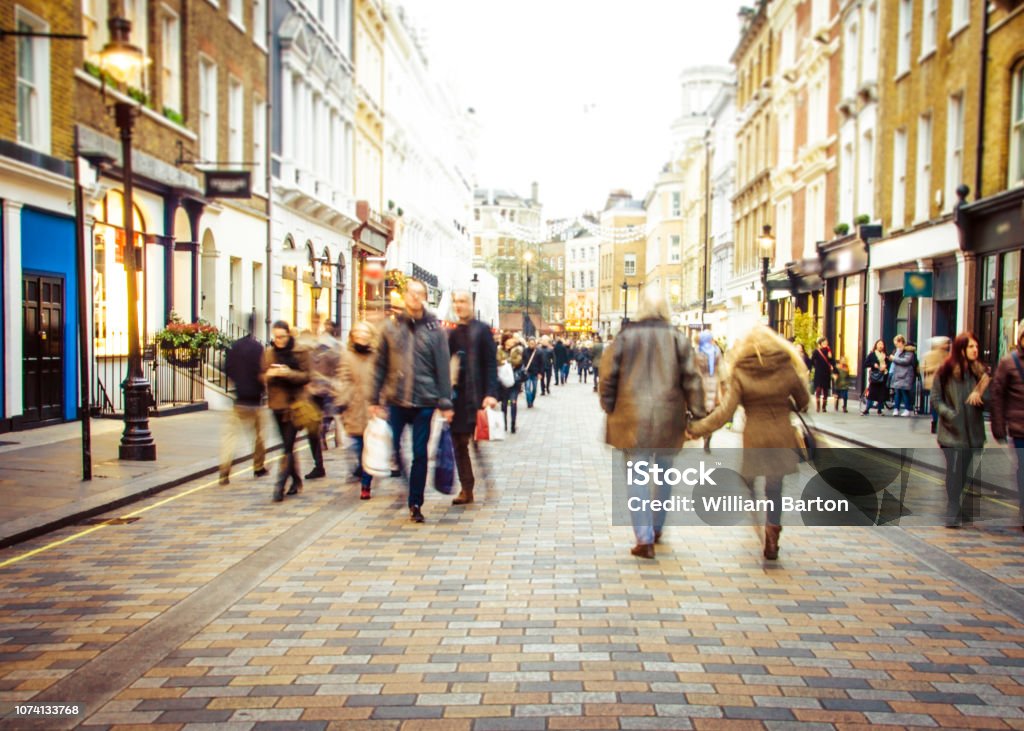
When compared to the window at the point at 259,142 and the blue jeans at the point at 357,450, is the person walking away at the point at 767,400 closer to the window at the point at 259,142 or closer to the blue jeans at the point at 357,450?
the blue jeans at the point at 357,450

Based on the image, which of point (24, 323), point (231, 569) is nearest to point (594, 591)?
point (231, 569)

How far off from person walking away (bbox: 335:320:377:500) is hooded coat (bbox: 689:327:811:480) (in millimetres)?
4195

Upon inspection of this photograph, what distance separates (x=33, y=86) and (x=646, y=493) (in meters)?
12.5

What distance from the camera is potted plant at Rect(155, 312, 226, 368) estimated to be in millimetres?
18250

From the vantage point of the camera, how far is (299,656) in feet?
15.8

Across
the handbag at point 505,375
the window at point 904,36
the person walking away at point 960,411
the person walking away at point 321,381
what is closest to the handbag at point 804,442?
the person walking away at point 960,411

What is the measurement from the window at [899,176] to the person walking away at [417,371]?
735 inches

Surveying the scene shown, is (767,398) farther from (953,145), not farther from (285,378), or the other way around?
(953,145)

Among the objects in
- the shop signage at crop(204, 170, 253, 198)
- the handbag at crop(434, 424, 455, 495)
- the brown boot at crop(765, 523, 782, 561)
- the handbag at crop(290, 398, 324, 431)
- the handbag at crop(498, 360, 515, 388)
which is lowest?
the brown boot at crop(765, 523, 782, 561)

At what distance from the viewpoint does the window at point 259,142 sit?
83.3 feet

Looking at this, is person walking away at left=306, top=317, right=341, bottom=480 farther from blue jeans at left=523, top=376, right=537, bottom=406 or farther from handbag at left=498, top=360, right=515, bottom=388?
blue jeans at left=523, top=376, right=537, bottom=406

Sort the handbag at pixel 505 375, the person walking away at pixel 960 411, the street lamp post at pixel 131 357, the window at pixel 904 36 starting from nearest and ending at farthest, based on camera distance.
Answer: the person walking away at pixel 960 411, the street lamp post at pixel 131 357, the handbag at pixel 505 375, the window at pixel 904 36

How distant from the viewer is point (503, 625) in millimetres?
5316

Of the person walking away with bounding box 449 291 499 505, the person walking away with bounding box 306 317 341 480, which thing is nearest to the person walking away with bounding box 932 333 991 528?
the person walking away with bounding box 449 291 499 505
